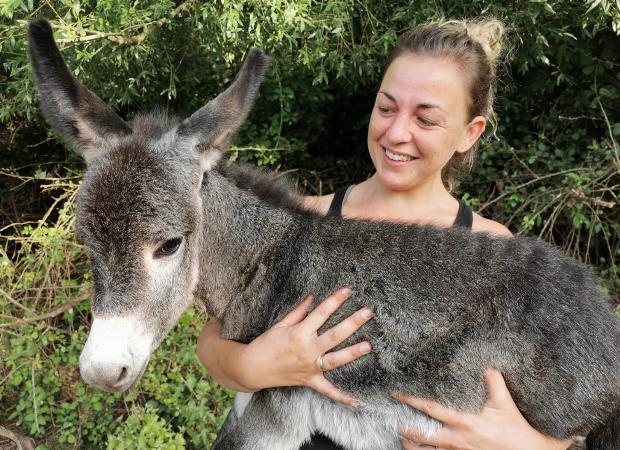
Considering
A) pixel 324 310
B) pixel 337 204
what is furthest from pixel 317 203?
pixel 324 310

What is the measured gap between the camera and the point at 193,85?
5617mm

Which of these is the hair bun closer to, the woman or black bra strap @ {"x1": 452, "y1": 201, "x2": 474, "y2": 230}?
the woman

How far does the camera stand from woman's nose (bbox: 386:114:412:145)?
2.40 metres

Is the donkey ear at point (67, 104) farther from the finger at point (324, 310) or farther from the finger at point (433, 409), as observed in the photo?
the finger at point (433, 409)

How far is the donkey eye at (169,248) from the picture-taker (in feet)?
6.25

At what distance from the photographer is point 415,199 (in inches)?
110

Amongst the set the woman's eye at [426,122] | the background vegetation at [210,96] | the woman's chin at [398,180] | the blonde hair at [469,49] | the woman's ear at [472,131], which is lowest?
the background vegetation at [210,96]

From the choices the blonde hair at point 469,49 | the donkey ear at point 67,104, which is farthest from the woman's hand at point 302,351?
the blonde hair at point 469,49

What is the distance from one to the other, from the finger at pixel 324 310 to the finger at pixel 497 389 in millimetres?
619

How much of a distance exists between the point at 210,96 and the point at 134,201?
14.0ft

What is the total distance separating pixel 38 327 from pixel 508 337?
3.72 meters

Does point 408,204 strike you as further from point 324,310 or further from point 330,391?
point 330,391

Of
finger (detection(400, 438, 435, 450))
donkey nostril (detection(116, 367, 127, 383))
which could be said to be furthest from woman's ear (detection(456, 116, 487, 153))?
donkey nostril (detection(116, 367, 127, 383))

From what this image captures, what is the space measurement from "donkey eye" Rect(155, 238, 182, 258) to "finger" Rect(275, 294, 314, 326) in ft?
1.75
